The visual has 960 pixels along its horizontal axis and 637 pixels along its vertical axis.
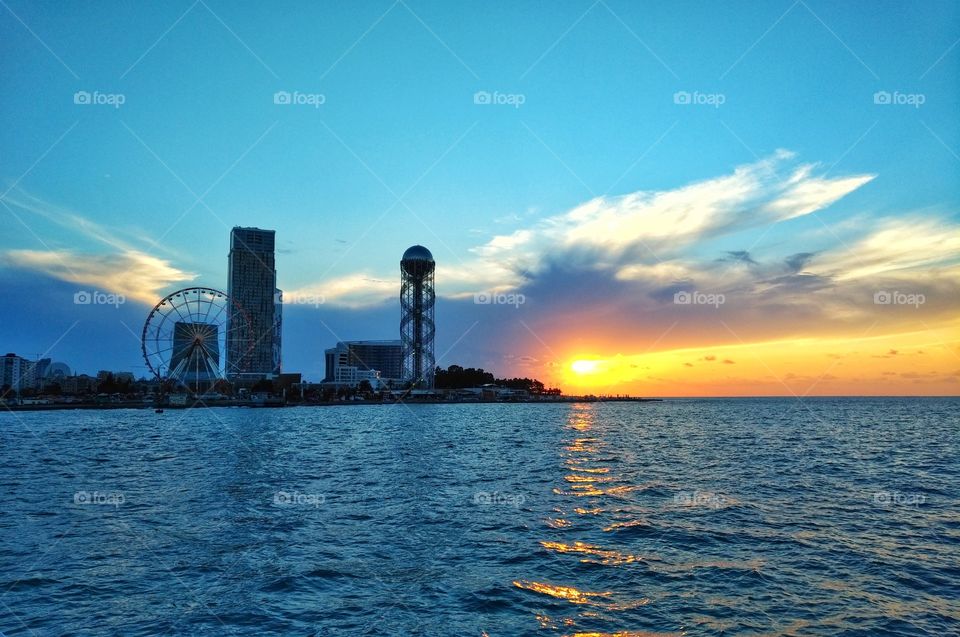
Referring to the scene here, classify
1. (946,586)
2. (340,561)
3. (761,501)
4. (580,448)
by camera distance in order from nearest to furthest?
(946,586), (340,561), (761,501), (580,448)

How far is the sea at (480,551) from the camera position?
17125 mm

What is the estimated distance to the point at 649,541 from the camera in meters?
25.2

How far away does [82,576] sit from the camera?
2059 centimetres

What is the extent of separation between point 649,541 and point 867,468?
119 feet

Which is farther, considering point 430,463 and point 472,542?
point 430,463

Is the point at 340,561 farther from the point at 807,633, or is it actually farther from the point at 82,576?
the point at 807,633

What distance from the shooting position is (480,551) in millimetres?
23641

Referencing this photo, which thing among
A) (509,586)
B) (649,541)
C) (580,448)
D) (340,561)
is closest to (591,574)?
(509,586)

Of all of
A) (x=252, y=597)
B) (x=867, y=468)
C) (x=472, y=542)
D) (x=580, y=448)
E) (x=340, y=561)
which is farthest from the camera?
(x=580, y=448)

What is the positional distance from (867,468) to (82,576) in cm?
5526

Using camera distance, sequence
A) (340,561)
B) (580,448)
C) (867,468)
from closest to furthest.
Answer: (340,561) < (867,468) < (580,448)

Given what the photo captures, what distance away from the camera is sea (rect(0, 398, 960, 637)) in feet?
56.2

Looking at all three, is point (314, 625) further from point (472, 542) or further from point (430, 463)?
point (430, 463)

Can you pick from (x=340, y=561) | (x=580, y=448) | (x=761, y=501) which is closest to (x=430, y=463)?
(x=580, y=448)
